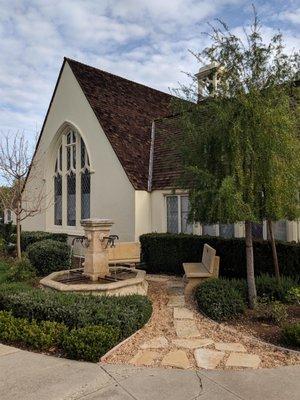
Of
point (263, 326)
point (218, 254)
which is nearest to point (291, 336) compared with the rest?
point (263, 326)

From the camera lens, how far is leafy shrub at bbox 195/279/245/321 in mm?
6797

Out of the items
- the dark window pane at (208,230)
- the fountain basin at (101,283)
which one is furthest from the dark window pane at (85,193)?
the fountain basin at (101,283)

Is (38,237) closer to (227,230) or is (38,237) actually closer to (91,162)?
(91,162)

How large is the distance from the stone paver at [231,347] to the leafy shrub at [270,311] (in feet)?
4.13

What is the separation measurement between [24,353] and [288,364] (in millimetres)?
3743

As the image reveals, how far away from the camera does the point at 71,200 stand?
17.2 meters

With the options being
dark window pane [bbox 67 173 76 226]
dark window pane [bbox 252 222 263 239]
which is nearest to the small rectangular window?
dark window pane [bbox 252 222 263 239]

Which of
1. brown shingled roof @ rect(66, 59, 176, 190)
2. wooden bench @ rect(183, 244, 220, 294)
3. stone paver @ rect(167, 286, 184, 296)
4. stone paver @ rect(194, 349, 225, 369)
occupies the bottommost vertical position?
stone paver @ rect(194, 349, 225, 369)

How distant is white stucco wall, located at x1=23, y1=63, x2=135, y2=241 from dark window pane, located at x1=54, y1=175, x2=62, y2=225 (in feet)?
0.78

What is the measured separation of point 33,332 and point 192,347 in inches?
97.8

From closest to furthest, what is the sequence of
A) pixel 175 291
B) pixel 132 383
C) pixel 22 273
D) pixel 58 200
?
pixel 132 383 → pixel 175 291 → pixel 22 273 → pixel 58 200

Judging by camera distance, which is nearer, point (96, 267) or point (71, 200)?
point (96, 267)

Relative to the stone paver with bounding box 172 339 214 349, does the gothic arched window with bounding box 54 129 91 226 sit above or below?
above

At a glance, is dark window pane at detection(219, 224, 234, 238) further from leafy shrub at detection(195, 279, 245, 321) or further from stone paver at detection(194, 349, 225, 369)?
stone paver at detection(194, 349, 225, 369)
